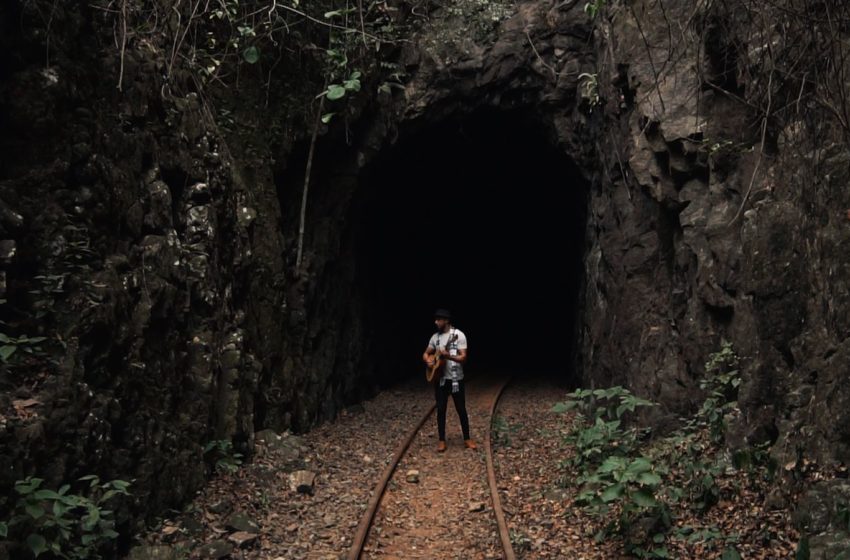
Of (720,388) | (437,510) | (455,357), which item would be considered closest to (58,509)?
(437,510)

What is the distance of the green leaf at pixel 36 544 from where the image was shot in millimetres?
4133

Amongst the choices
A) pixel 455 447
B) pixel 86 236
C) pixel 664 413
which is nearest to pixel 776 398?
pixel 664 413

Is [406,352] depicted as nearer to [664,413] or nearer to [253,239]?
[253,239]

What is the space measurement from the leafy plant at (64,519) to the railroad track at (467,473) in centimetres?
209

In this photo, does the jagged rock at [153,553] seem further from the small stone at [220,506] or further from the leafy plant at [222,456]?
the leafy plant at [222,456]

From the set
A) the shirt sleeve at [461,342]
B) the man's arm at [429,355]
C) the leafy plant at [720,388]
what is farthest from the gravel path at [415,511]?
the shirt sleeve at [461,342]

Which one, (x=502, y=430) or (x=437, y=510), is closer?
(x=437, y=510)

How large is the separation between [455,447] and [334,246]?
4823 mm

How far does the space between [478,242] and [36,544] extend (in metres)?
21.6

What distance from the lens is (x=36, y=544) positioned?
4.15 metres

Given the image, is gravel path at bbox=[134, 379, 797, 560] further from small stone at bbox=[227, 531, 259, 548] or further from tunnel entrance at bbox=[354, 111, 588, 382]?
tunnel entrance at bbox=[354, 111, 588, 382]

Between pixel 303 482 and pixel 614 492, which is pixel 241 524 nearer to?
pixel 303 482

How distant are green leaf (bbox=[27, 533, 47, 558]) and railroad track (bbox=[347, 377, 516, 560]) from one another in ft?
Result: 8.00

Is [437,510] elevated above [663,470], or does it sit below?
below
